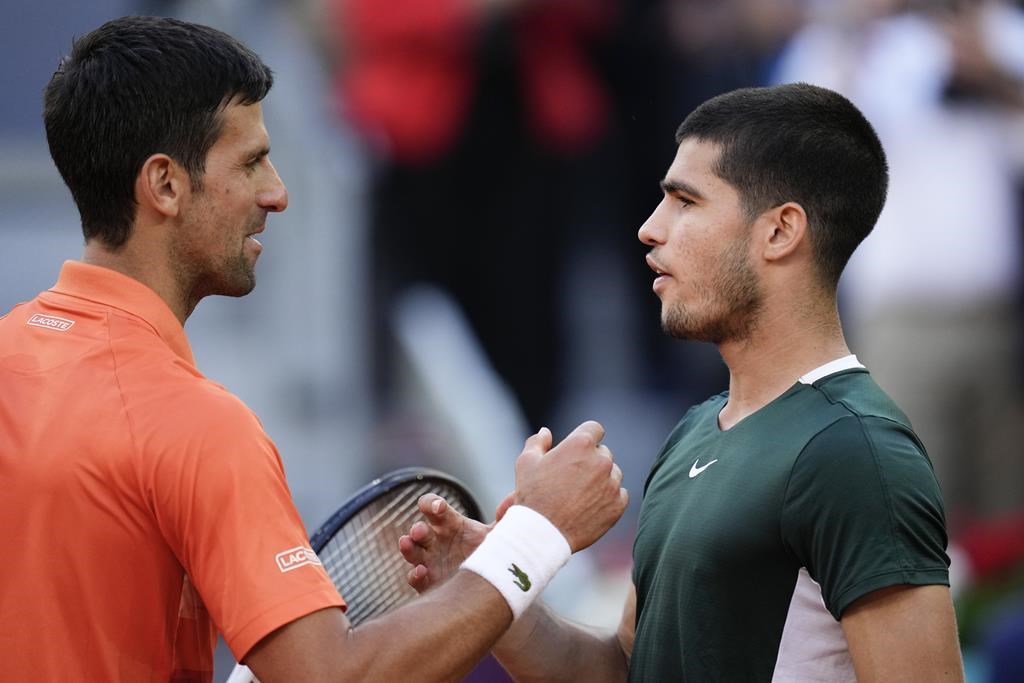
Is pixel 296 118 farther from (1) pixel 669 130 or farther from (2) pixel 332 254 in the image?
(1) pixel 669 130

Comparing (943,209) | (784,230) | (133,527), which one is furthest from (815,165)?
(943,209)

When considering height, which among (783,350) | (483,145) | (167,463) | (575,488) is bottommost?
(575,488)

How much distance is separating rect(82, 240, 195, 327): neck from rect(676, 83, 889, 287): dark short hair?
105cm

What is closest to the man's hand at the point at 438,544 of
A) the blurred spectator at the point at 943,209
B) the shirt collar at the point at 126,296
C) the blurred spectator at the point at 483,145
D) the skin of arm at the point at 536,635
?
the skin of arm at the point at 536,635

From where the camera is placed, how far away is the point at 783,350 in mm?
3051

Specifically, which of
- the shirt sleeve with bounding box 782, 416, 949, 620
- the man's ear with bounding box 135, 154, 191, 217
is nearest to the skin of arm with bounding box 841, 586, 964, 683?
the shirt sleeve with bounding box 782, 416, 949, 620

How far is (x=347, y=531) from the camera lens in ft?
10.9

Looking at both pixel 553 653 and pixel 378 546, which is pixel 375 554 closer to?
pixel 378 546

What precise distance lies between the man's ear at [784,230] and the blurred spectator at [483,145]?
467 centimetres

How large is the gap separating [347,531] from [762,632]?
36.4 inches

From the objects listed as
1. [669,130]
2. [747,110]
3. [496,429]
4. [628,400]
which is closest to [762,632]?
[747,110]

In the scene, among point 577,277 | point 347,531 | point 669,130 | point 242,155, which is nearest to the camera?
point 242,155

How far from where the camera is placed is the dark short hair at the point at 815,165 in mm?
3043

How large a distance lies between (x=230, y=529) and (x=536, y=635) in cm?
90
